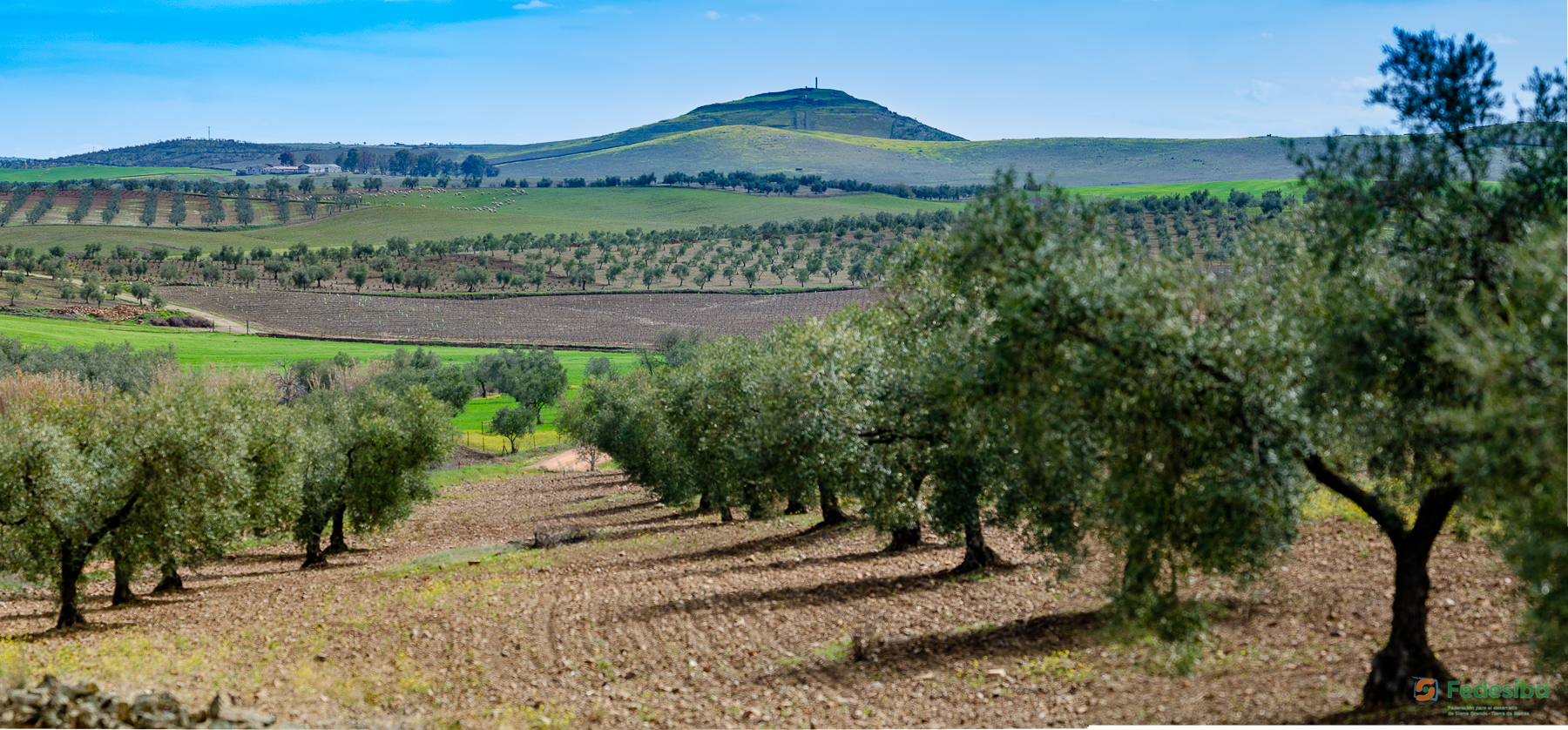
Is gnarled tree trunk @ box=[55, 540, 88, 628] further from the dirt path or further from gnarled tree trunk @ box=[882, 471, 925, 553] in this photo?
the dirt path

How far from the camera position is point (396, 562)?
46.5 meters

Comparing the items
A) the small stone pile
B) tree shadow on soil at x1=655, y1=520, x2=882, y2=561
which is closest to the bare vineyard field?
tree shadow on soil at x1=655, y1=520, x2=882, y2=561

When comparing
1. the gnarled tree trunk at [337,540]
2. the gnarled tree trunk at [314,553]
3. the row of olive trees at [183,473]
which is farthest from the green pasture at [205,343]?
the row of olive trees at [183,473]

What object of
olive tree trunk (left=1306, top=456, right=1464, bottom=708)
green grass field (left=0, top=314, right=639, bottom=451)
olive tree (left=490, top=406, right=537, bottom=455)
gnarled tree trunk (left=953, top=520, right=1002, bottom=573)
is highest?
olive tree trunk (left=1306, top=456, right=1464, bottom=708)

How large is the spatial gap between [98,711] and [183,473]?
1714cm

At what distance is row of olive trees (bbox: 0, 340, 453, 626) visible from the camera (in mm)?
31125

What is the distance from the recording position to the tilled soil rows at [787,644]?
715 inches

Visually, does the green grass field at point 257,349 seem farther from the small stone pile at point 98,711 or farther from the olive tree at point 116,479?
the small stone pile at point 98,711

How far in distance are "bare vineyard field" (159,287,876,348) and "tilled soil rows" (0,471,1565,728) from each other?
381ft

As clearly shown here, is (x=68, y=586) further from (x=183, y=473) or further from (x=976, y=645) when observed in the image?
(x=976, y=645)

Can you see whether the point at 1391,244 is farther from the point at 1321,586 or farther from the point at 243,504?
the point at 243,504

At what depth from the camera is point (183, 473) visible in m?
33.7

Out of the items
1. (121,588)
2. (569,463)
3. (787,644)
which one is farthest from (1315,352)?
(569,463)

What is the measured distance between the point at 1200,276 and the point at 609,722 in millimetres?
13911
